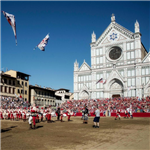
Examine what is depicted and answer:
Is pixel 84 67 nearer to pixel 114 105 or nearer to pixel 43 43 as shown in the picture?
pixel 114 105

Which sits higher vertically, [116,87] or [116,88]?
[116,87]

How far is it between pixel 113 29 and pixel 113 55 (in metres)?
7.90

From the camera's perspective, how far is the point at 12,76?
66688 mm

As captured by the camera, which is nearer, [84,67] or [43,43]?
[43,43]

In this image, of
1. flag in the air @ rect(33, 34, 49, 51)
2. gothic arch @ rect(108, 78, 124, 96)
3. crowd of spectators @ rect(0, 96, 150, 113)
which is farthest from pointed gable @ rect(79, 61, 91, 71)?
flag in the air @ rect(33, 34, 49, 51)

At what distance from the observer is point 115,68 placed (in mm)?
58750

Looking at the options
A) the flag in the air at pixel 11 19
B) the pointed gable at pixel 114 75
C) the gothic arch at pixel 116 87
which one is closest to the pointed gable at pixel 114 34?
the pointed gable at pixel 114 75

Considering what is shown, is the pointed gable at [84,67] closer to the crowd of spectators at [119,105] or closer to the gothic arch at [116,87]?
the gothic arch at [116,87]

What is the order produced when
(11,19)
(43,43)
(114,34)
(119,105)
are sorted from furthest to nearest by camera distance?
(114,34) → (119,105) → (43,43) → (11,19)

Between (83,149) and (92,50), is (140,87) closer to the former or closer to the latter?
(92,50)

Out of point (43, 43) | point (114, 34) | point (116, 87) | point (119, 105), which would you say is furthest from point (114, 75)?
point (43, 43)

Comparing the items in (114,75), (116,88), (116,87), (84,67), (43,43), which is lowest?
(116,88)

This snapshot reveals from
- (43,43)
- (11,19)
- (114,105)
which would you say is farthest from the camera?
(114,105)

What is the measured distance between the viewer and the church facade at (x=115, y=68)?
180 feet
